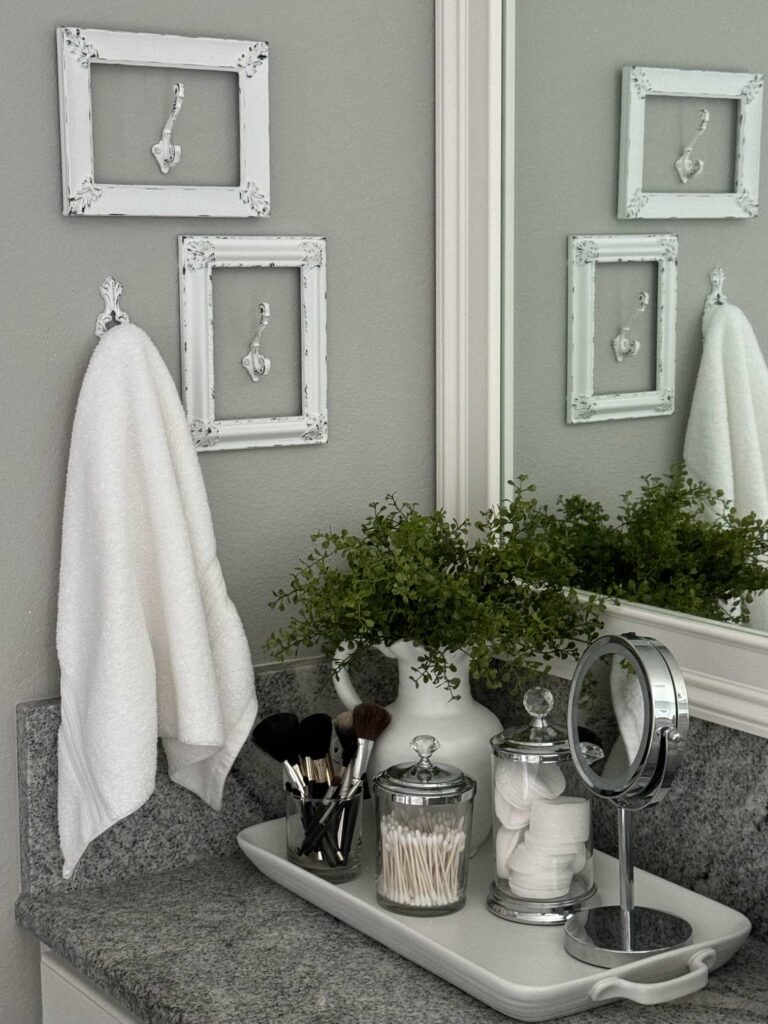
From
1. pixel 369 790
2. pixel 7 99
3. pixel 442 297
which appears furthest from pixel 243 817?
pixel 7 99

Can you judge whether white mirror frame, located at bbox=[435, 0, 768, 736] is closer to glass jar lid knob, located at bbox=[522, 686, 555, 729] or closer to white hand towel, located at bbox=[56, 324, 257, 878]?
glass jar lid knob, located at bbox=[522, 686, 555, 729]

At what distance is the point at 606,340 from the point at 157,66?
19.8 inches

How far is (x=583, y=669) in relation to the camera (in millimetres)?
1096

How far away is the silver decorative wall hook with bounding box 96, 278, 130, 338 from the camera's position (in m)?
1.27

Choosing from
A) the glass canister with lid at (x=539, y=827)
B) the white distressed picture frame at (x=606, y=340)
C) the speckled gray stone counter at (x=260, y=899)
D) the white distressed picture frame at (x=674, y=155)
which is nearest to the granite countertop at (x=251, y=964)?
the speckled gray stone counter at (x=260, y=899)

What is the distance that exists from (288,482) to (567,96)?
48 cm

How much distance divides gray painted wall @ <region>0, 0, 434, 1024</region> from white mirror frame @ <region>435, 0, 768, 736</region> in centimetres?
2

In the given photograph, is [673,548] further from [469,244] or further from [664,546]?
[469,244]

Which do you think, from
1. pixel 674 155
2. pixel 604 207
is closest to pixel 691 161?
pixel 674 155

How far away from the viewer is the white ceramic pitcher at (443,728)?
1.28 metres

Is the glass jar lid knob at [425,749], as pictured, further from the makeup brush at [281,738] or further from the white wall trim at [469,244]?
the white wall trim at [469,244]

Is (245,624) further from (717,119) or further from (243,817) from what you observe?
(717,119)

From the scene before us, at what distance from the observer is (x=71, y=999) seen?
1230 millimetres

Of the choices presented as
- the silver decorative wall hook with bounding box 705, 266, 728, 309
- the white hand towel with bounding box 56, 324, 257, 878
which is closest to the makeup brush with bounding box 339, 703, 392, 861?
→ the white hand towel with bounding box 56, 324, 257, 878
